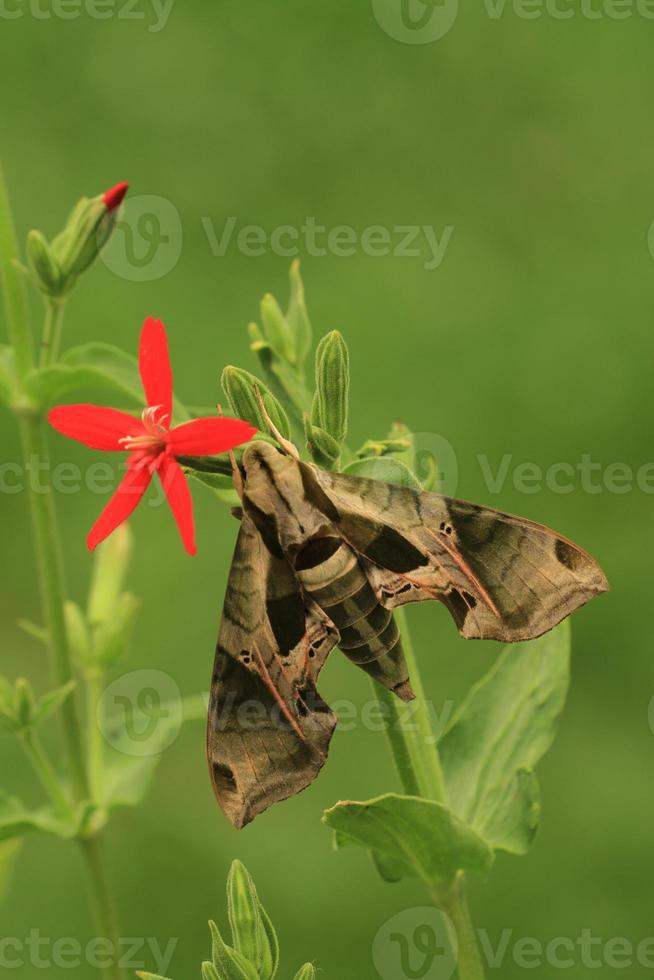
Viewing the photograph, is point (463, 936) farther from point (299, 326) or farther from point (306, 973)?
point (299, 326)

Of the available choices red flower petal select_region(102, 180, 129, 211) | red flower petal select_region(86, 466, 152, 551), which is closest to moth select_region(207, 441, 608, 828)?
red flower petal select_region(86, 466, 152, 551)

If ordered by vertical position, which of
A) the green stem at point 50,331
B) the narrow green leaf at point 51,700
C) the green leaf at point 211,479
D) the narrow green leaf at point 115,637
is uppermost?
the green stem at point 50,331

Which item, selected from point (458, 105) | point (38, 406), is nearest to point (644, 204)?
point (458, 105)

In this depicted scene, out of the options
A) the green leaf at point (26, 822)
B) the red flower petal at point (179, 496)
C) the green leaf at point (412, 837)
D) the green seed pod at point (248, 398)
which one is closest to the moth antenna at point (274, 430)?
the green seed pod at point (248, 398)

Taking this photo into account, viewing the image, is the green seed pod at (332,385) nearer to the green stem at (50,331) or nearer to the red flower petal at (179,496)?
the red flower petal at (179,496)

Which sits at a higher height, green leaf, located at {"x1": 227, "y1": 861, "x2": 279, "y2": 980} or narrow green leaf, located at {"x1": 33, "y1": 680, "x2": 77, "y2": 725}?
narrow green leaf, located at {"x1": 33, "y1": 680, "x2": 77, "y2": 725}

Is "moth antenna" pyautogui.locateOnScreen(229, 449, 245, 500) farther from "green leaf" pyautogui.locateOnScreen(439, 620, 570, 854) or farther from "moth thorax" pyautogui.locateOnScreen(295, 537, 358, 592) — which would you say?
"green leaf" pyautogui.locateOnScreen(439, 620, 570, 854)
